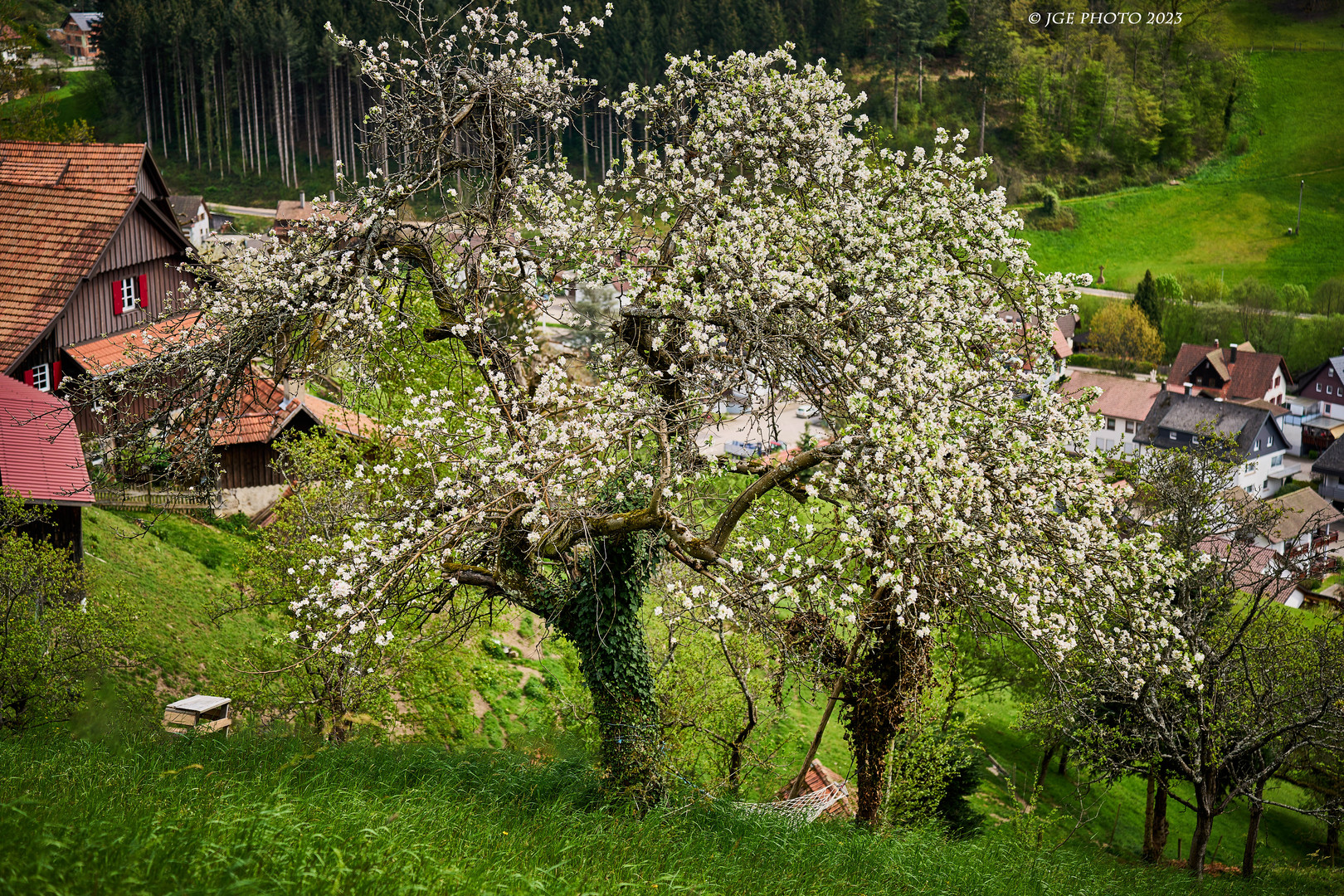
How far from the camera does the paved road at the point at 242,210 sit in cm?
8244

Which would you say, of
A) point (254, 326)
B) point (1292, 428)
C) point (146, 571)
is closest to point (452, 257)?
point (254, 326)

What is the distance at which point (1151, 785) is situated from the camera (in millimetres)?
21938

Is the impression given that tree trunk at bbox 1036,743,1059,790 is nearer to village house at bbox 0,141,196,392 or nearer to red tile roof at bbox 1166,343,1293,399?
village house at bbox 0,141,196,392

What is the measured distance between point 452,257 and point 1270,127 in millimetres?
117998

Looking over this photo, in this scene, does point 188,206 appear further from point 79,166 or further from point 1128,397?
point 1128,397

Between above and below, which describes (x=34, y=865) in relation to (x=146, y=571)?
above

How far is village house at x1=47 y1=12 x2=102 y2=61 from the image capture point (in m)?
115

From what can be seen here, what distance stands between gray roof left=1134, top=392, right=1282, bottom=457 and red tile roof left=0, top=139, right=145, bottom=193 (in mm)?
58844

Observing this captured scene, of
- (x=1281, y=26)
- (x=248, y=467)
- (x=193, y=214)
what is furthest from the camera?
(x=1281, y=26)

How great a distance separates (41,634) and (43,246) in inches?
738

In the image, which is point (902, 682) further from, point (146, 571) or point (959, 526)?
point (146, 571)

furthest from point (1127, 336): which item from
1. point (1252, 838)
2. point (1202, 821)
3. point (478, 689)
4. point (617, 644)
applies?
point (617, 644)

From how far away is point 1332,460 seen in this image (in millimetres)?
64375

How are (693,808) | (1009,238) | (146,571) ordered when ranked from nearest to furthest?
(693,808) → (1009,238) → (146,571)
